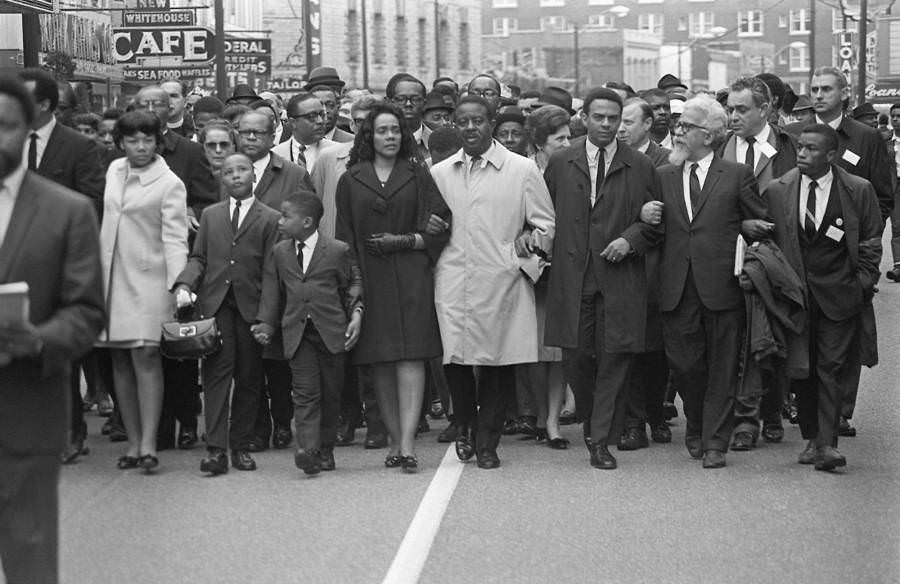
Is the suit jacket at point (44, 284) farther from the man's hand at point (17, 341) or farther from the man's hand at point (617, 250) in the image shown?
the man's hand at point (617, 250)

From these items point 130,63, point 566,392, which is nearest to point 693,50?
point 130,63

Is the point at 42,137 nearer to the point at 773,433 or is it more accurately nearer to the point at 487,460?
the point at 487,460

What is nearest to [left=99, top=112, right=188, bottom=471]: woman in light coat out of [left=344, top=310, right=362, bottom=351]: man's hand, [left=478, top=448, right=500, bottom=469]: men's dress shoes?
[left=344, top=310, right=362, bottom=351]: man's hand

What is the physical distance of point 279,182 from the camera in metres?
11.4

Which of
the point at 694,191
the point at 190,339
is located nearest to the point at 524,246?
the point at 694,191

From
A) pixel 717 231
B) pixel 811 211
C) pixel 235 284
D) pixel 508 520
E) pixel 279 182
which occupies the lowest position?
pixel 508 520

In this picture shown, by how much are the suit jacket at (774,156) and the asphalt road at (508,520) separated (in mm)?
1676

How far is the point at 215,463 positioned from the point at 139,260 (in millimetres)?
1208

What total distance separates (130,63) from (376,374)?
68.1ft

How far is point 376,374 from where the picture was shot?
10.4 m

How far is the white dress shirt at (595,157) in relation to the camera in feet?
34.8

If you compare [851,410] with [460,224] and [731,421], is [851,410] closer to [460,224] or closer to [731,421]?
[731,421]

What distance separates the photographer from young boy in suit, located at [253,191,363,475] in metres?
10.1

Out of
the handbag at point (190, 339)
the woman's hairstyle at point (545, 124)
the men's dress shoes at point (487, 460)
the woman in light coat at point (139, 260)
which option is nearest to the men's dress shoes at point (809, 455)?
the men's dress shoes at point (487, 460)
